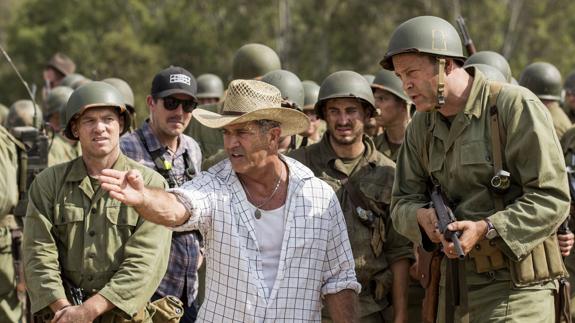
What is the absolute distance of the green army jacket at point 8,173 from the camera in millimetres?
8523

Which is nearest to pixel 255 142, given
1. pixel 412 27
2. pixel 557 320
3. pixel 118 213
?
pixel 412 27

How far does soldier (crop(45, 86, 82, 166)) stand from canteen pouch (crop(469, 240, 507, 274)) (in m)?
4.78

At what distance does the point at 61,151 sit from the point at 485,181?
5957 millimetres

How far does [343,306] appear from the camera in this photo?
19.0 feet

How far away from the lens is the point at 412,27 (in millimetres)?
6164

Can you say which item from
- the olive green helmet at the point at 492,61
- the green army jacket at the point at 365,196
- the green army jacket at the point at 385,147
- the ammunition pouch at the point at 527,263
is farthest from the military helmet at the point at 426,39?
the olive green helmet at the point at 492,61

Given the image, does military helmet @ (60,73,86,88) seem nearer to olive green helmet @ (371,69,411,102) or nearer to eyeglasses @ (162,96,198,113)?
olive green helmet @ (371,69,411,102)

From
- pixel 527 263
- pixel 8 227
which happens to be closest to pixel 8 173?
pixel 8 227

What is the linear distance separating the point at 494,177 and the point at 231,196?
1.56m

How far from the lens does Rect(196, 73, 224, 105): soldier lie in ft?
45.5

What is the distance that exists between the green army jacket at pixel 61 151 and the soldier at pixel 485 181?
17.1 feet

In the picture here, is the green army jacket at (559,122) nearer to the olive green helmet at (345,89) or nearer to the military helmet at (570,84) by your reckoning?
the military helmet at (570,84)

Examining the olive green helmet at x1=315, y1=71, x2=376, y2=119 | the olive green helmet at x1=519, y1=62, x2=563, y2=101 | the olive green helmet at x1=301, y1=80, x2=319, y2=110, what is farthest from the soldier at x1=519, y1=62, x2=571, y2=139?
the olive green helmet at x1=315, y1=71, x2=376, y2=119

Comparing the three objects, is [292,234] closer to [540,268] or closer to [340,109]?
[540,268]
